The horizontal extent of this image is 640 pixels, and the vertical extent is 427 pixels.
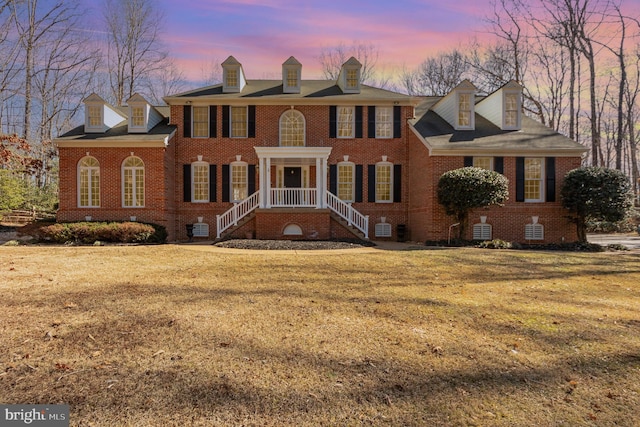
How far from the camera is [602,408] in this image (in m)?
2.76

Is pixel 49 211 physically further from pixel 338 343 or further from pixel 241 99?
pixel 338 343

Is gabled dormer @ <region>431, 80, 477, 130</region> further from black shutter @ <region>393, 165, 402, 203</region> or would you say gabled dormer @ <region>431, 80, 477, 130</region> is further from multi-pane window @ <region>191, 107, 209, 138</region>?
multi-pane window @ <region>191, 107, 209, 138</region>

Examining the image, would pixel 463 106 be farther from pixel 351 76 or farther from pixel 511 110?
pixel 351 76

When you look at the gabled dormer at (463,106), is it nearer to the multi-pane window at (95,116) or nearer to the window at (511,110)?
the window at (511,110)

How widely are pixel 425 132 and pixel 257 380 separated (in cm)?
1477

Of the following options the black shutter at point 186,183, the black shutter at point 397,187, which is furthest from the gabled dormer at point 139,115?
the black shutter at point 397,187

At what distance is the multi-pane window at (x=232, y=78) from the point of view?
17.1 m

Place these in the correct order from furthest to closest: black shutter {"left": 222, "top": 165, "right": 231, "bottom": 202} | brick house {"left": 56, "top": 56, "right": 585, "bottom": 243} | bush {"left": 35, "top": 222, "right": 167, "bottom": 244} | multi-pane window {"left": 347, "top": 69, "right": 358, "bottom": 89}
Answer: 1. multi-pane window {"left": 347, "top": 69, "right": 358, "bottom": 89}
2. black shutter {"left": 222, "top": 165, "right": 231, "bottom": 202}
3. brick house {"left": 56, "top": 56, "right": 585, "bottom": 243}
4. bush {"left": 35, "top": 222, "right": 167, "bottom": 244}

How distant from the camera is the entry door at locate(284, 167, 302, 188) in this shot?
17031mm

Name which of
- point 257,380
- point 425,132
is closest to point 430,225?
point 425,132

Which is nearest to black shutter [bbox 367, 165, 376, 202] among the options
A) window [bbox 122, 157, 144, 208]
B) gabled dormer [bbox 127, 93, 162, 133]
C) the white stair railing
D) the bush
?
the white stair railing

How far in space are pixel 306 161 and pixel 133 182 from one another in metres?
7.73

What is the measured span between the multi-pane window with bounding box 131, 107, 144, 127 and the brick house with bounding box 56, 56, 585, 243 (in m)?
0.07
